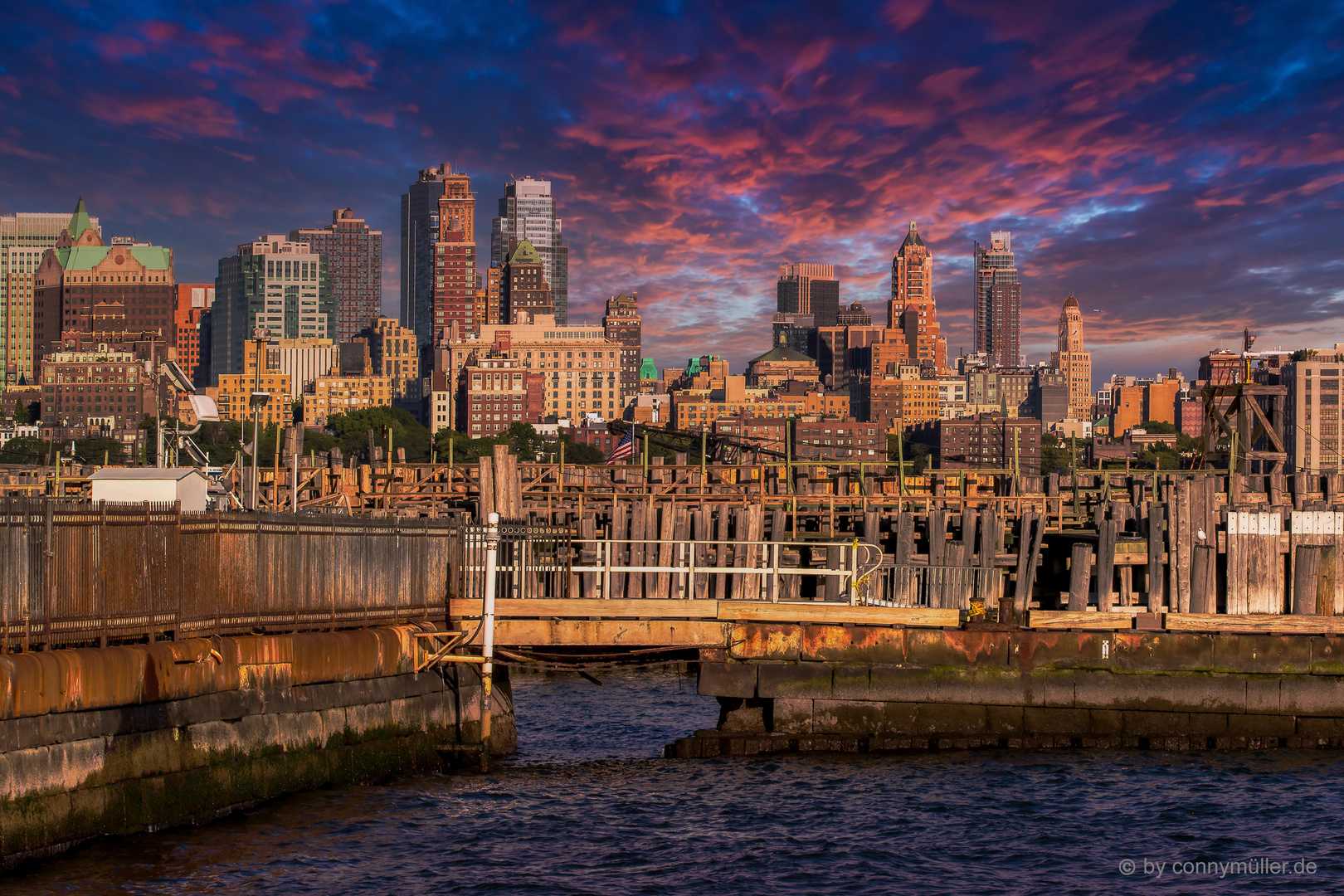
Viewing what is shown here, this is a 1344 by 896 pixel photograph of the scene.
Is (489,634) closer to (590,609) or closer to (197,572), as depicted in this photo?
(590,609)

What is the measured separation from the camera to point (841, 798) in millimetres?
23766

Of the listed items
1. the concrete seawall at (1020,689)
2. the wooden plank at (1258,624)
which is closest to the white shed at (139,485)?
the concrete seawall at (1020,689)

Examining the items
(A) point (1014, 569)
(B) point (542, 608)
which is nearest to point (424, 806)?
(B) point (542, 608)

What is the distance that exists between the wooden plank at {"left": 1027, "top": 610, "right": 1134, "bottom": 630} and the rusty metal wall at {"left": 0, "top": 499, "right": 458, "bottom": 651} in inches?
457

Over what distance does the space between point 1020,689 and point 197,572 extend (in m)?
15.3

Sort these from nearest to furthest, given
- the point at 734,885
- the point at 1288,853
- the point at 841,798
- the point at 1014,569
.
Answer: the point at 734,885 → the point at 1288,853 → the point at 841,798 → the point at 1014,569

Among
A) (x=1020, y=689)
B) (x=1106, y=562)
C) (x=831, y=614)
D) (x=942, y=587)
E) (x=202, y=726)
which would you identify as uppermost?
(x=1106, y=562)

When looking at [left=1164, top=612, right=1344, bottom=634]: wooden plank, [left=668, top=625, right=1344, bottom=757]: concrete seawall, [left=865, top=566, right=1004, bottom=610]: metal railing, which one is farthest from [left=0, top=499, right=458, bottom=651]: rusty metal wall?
[left=1164, top=612, right=1344, bottom=634]: wooden plank

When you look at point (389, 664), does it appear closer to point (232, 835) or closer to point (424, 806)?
point (424, 806)

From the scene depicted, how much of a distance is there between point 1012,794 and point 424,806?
10086 mm

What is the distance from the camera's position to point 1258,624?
88.3ft

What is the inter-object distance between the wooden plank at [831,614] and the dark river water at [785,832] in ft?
8.41

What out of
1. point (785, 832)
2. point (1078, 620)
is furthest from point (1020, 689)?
point (785, 832)

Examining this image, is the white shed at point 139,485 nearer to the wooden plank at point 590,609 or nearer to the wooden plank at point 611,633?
the wooden plank at point 590,609
